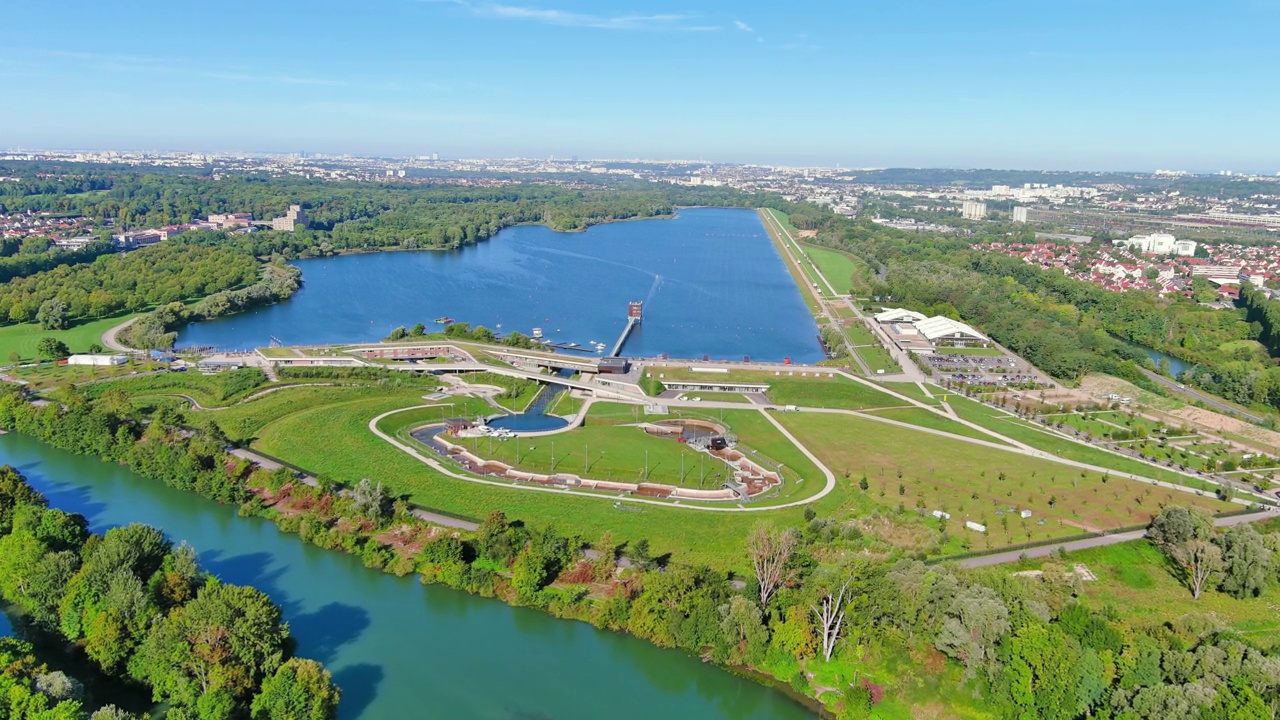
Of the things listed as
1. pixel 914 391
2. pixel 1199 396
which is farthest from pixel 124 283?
pixel 1199 396

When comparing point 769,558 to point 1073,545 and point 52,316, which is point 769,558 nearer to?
point 1073,545

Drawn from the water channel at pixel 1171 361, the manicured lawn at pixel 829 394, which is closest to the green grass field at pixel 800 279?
the manicured lawn at pixel 829 394

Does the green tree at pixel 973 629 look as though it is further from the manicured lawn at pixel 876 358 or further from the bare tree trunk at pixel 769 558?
the manicured lawn at pixel 876 358

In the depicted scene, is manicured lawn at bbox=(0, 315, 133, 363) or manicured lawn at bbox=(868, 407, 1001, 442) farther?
manicured lawn at bbox=(0, 315, 133, 363)

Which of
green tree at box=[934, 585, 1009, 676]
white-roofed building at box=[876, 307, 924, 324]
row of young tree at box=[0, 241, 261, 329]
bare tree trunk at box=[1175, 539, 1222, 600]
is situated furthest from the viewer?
white-roofed building at box=[876, 307, 924, 324]

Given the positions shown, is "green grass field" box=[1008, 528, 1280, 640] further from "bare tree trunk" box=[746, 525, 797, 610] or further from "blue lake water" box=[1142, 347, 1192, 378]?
"blue lake water" box=[1142, 347, 1192, 378]

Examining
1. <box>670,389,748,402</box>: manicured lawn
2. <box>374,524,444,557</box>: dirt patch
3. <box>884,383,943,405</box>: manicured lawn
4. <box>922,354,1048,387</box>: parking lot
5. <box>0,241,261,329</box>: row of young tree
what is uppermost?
<box>0,241,261,329</box>: row of young tree

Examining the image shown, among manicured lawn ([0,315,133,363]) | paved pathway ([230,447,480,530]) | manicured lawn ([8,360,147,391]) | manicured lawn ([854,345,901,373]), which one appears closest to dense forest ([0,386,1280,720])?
paved pathway ([230,447,480,530])
